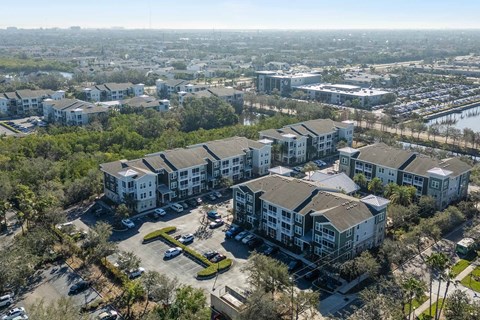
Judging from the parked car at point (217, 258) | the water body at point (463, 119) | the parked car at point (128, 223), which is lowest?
the parked car at point (217, 258)

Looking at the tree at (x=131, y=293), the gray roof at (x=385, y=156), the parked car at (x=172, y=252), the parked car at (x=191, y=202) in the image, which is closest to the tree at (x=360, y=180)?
the gray roof at (x=385, y=156)

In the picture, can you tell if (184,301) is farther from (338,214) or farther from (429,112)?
(429,112)

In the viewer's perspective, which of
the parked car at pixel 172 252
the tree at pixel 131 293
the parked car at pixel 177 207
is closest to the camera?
the tree at pixel 131 293

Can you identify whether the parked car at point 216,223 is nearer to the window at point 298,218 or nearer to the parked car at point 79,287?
the window at point 298,218

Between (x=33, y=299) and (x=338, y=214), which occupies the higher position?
(x=338, y=214)

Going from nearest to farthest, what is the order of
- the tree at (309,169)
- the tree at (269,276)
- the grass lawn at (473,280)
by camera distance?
the tree at (269,276) < the grass lawn at (473,280) < the tree at (309,169)

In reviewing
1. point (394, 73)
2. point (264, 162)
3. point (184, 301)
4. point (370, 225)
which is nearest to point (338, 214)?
point (370, 225)
